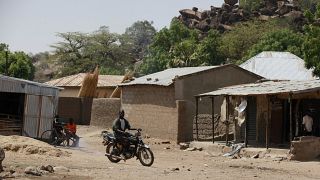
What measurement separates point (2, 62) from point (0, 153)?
162ft

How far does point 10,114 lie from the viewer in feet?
87.6

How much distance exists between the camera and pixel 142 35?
120 meters

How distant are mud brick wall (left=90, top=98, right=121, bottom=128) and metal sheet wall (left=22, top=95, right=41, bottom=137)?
412 inches

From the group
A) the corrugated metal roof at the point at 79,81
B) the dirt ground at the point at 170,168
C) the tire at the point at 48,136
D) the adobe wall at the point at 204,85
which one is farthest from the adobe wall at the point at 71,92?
the dirt ground at the point at 170,168

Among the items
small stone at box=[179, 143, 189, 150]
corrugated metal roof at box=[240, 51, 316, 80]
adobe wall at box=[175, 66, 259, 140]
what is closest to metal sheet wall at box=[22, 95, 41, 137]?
small stone at box=[179, 143, 189, 150]

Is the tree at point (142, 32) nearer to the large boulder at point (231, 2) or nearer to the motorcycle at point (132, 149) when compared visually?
the large boulder at point (231, 2)

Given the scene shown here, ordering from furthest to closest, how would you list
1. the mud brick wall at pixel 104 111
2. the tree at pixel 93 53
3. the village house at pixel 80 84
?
the tree at pixel 93 53, the village house at pixel 80 84, the mud brick wall at pixel 104 111

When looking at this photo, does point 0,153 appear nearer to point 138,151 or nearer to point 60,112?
point 138,151

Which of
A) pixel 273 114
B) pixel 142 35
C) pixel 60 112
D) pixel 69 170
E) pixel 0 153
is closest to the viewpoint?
pixel 0 153

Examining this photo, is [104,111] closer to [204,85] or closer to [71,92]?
[204,85]

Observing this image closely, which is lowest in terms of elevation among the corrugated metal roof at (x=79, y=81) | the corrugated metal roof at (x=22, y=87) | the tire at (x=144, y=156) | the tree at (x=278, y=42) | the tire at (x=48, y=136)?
the tire at (x=144, y=156)

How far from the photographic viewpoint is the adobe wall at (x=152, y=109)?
92.1 feet

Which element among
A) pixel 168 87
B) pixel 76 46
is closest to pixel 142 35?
pixel 76 46

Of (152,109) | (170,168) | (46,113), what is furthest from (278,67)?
(170,168)
